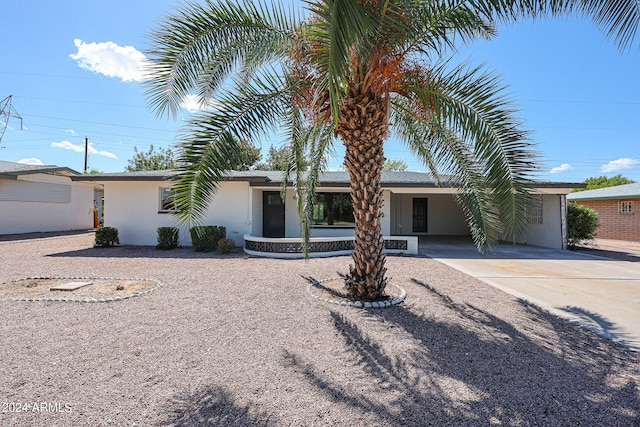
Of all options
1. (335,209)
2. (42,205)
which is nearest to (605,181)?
(335,209)

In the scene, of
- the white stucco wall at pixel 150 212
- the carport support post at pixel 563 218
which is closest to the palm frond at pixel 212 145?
the white stucco wall at pixel 150 212

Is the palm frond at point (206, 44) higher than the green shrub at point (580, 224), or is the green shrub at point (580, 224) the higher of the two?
the palm frond at point (206, 44)

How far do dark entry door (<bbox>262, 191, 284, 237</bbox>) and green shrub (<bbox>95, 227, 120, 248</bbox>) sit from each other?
19.4ft

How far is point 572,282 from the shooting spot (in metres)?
7.11

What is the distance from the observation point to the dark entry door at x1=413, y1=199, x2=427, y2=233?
62.1 feet

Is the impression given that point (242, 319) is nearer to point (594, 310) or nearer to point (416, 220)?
point (594, 310)

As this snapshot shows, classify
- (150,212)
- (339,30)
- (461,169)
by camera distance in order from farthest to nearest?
1. (150,212)
2. (461,169)
3. (339,30)

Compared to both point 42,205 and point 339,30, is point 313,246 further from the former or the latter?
point 42,205

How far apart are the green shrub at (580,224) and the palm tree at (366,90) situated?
10556mm

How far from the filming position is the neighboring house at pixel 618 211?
16656mm

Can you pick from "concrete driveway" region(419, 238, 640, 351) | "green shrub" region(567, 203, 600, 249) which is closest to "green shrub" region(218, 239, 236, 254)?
"concrete driveway" region(419, 238, 640, 351)

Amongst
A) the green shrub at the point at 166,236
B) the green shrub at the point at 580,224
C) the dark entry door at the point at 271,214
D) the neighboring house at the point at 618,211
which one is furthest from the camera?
the neighboring house at the point at 618,211

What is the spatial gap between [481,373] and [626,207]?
21037 mm

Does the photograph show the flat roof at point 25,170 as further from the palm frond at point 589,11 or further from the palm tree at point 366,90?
the palm frond at point 589,11
